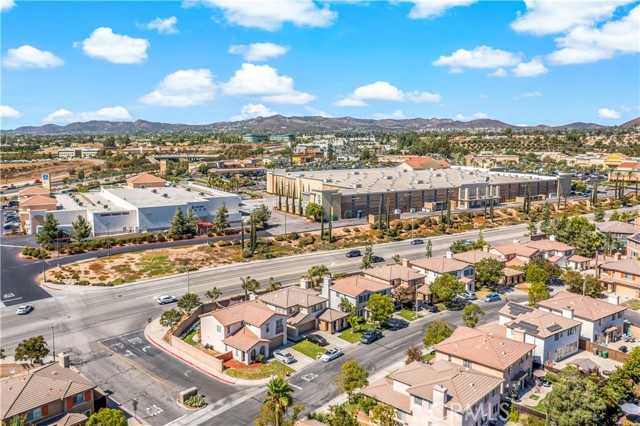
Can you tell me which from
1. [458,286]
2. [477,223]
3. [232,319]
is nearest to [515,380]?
[458,286]

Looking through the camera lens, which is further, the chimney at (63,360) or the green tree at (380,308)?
the green tree at (380,308)

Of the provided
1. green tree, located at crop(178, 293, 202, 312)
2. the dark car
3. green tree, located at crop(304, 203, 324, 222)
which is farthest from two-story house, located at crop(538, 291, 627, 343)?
green tree, located at crop(304, 203, 324, 222)

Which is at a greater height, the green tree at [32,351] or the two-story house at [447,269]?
the two-story house at [447,269]

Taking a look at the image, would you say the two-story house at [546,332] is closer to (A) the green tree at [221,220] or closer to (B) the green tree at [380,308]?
(B) the green tree at [380,308]

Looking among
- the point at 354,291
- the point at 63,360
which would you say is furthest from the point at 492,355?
the point at 63,360

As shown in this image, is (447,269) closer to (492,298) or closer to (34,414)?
(492,298)

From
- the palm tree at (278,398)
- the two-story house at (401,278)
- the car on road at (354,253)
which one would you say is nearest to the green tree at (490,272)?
the two-story house at (401,278)

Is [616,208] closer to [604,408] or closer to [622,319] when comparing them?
[622,319]
